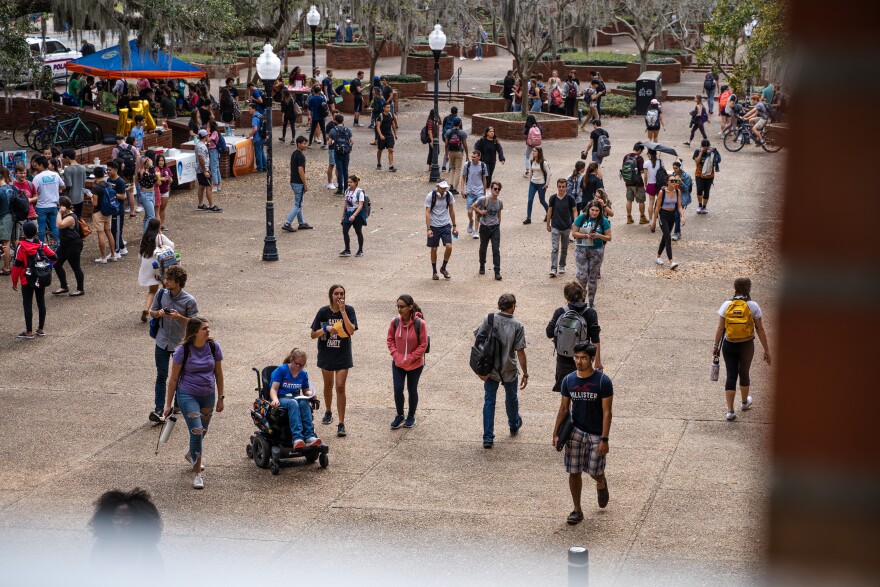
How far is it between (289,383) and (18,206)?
28.6 ft

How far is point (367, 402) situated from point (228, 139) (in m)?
17.2

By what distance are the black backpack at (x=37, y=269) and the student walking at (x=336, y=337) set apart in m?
5.00

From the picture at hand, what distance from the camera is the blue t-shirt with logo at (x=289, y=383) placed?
10.5 meters

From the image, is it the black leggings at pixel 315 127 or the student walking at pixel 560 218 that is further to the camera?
the black leggings at pixel 315 127

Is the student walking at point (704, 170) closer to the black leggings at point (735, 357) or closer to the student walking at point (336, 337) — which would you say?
the black leggings at point (735, 357)

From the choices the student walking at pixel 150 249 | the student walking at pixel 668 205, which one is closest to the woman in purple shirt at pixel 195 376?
the student walking at pixel 150 249

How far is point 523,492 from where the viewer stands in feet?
32.9

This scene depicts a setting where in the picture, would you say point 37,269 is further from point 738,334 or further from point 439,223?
point 738,334

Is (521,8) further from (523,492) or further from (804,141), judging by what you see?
(804,141)

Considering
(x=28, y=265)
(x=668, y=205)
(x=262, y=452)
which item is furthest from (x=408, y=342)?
(x=668, y=205)

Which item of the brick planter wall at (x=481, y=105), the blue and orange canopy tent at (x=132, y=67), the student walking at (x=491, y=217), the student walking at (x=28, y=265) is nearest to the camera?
the student walking at (x=28, y=265)

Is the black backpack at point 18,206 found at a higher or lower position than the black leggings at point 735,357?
higher

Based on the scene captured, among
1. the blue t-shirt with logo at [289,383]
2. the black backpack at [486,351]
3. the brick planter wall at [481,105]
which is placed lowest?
the blue t-shirt with logo at [289,383]

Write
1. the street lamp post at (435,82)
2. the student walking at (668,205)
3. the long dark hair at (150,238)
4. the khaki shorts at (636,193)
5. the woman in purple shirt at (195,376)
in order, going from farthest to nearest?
the street lamp post at (435,82) → the khaki shorts at (636,193) → the student walking at (668,205) → the long dark hair at (150,238) → the woman in purple shirt at (195,376)
